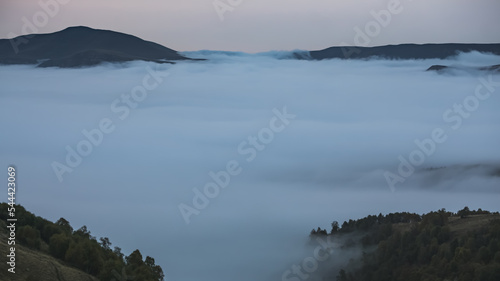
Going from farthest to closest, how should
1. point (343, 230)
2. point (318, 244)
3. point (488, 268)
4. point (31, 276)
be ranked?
point (318, 244)
point (343, 230)
point (488, 268)
point (31, 276)

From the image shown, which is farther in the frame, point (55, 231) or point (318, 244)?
point (318, 244)

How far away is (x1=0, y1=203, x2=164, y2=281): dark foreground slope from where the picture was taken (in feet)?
221

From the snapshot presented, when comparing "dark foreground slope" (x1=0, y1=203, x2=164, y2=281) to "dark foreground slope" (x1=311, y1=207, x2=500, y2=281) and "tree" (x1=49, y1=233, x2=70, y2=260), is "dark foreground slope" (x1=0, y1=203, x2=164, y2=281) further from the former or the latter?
"dark foreground slope" (x1=311, y1=207, x2=500, y2=281)

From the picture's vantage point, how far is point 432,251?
12375cm

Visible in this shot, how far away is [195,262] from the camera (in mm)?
194875

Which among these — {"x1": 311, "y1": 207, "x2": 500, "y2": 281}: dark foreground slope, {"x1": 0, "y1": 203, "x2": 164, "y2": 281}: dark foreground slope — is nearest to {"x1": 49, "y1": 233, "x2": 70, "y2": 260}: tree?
{"x1": 0, "y1": 203, "x2": 164, "y2": 281}: dark foreground slope

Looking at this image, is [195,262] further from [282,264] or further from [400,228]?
[400,228]

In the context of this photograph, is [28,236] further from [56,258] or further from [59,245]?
[56,258]

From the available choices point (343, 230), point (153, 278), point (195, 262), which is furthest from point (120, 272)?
point (195, 262)

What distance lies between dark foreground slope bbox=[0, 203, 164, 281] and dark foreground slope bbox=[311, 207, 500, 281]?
48.7 m

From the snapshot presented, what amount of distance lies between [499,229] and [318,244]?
6724cm

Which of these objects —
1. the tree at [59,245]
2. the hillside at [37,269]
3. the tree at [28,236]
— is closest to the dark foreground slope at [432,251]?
the tree at [59,245]

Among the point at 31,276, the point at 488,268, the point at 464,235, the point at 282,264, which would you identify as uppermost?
the point at 282,264

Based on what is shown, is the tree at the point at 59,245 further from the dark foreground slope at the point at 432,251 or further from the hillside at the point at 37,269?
the dark foreground slope at the point at 432,251
